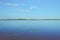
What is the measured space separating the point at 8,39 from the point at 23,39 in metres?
0.93

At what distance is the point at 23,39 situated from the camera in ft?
21.0

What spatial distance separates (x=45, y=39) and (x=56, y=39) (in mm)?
680

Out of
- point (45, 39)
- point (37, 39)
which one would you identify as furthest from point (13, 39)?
point (45, 39)

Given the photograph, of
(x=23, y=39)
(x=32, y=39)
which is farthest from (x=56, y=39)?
(x=23, y=39)

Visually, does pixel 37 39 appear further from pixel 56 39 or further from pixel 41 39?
pixel 56 39

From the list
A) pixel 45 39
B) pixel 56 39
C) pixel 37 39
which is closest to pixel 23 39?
pixel 37 39

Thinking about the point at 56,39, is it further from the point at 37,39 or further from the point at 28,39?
the point at 28,39

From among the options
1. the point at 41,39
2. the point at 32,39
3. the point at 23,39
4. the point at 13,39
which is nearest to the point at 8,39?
the point at 13,39

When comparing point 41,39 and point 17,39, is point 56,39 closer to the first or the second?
point 41,39

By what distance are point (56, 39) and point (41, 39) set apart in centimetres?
93

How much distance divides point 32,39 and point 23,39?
0.56 m

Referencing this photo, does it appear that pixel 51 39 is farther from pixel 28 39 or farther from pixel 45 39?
pixel 28 39

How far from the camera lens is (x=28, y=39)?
21.0 ft

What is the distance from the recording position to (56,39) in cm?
638
